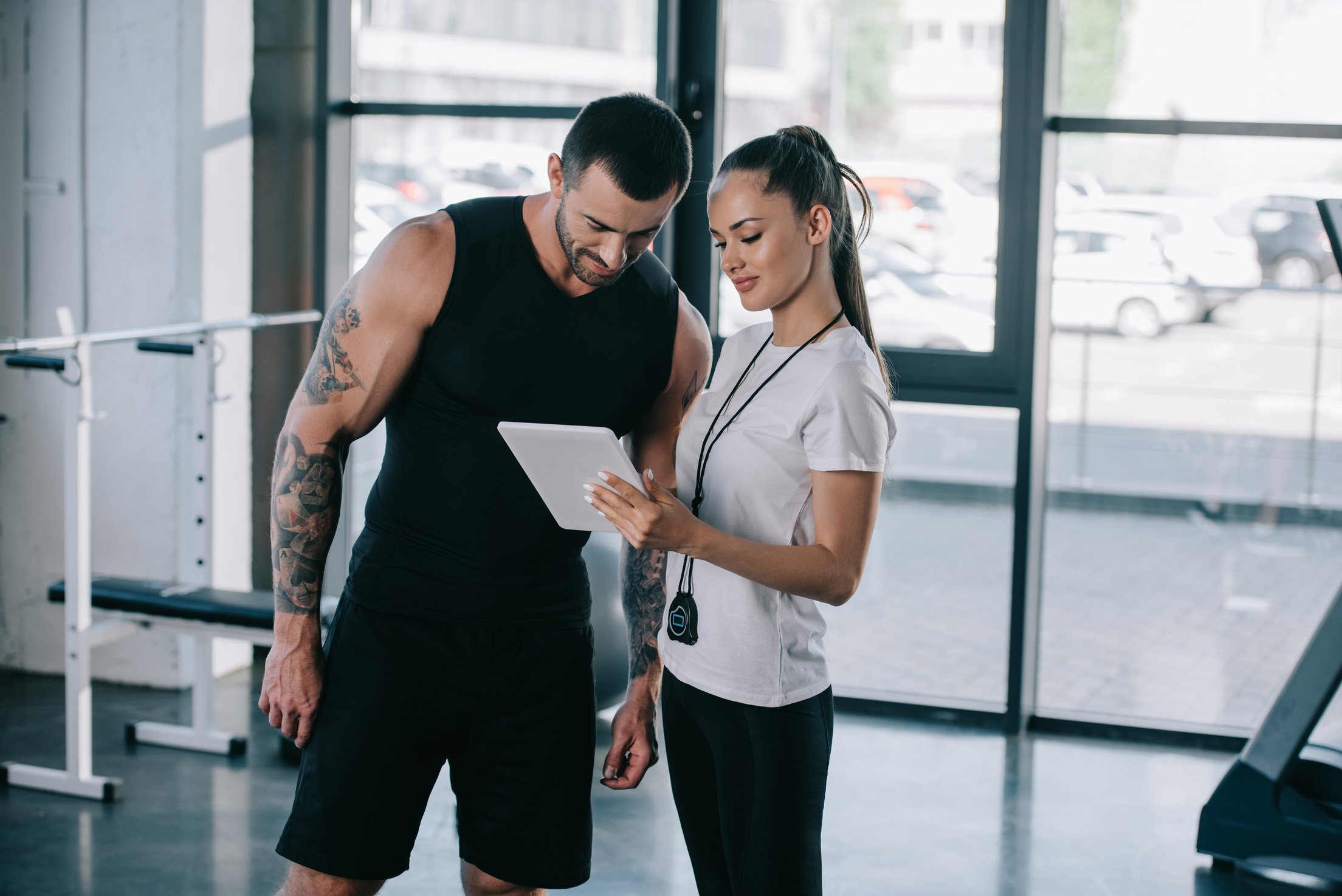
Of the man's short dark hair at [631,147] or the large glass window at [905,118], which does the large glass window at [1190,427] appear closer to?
the large glass window at [905,118]

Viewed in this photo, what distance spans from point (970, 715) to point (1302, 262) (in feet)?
5.07

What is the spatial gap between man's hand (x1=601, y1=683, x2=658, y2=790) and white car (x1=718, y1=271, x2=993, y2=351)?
2.00m

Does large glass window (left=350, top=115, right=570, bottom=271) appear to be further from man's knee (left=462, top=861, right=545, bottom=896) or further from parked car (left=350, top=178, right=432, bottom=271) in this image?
man's knee (left=462, top=861, right=545, bottom=896)

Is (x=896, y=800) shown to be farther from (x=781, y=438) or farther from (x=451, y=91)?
(x=451, y=91)

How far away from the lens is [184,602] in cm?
321

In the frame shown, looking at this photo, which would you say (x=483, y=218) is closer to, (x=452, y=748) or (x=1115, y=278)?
(x=452, y=748)

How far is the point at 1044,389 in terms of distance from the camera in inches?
149

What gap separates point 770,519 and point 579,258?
1.38ft

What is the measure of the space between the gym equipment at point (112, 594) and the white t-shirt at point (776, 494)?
5.63 feet

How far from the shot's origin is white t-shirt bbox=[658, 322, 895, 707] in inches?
63.5

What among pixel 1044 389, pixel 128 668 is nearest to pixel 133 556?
pixel 128 668

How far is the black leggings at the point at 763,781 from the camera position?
1627 millimetres

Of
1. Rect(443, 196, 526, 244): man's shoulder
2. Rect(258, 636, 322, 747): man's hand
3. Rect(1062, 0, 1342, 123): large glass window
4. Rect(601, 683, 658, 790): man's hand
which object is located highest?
Rect(1062, 0, 1342, 123): large glass window

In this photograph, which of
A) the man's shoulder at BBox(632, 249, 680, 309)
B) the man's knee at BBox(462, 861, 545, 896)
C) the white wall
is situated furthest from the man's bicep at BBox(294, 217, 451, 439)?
the white wall
